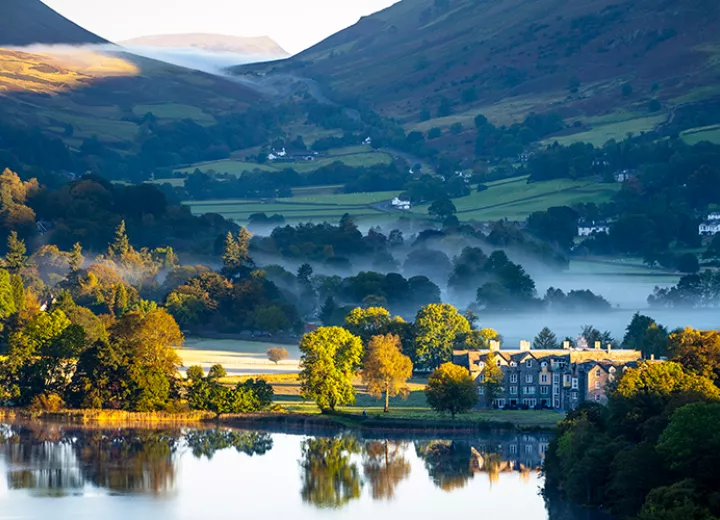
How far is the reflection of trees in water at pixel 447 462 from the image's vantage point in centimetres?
5869

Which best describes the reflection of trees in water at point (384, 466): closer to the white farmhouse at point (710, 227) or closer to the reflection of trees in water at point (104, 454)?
the reflection of trees in water at point (104, 454)

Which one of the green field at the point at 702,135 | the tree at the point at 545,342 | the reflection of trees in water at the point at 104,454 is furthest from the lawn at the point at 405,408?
the green field at the point at 702,135

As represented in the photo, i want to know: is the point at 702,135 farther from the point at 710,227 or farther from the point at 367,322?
the point at 367,322

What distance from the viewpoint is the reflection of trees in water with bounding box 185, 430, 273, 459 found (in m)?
63.8

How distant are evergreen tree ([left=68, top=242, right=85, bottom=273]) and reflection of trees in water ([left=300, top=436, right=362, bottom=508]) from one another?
162ft

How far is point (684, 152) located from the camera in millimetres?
179875

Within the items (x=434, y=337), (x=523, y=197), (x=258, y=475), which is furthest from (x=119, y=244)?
(x=258, y=475)

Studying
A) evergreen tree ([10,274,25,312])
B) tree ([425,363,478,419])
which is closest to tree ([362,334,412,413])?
tree ([425,363,478,419])

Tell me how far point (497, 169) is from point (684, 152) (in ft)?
67.7

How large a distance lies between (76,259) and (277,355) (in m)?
32.1

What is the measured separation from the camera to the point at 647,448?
4906 centimetres

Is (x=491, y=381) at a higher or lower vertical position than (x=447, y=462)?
higher

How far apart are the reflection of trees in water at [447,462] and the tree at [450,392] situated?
3218 mm

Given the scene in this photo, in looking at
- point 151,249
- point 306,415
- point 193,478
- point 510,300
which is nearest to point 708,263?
point 510,300
